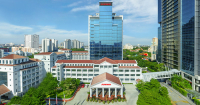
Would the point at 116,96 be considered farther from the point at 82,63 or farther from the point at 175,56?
the point at 175,56

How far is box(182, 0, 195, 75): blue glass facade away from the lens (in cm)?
3641

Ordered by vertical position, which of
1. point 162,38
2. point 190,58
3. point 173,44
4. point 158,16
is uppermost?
point 158,16

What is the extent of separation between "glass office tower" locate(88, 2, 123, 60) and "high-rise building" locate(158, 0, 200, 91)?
21807 millimetres

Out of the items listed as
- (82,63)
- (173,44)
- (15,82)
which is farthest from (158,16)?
(15,82)

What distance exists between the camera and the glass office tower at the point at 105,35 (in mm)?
58375

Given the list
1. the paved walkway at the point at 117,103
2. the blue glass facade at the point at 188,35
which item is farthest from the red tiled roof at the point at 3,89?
the blue glass facade at the point at 188,35

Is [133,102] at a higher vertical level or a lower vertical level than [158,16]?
lower

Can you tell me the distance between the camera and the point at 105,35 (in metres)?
58.6

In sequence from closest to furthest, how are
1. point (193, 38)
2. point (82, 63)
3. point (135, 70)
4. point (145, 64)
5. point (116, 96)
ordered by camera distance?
point (116, 96) → point (193, 38) → point (135, 70) → point (82, 63) → point (145, 64)

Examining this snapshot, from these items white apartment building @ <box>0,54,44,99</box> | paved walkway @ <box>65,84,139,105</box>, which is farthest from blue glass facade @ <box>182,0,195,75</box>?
white apartment building @ <box>0,54,44,99</box>

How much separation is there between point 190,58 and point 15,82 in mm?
56123

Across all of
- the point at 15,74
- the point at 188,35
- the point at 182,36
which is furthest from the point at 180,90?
the point at 15,74

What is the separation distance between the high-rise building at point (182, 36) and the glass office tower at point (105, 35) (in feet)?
71.5

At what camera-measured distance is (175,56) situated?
46.5 m
